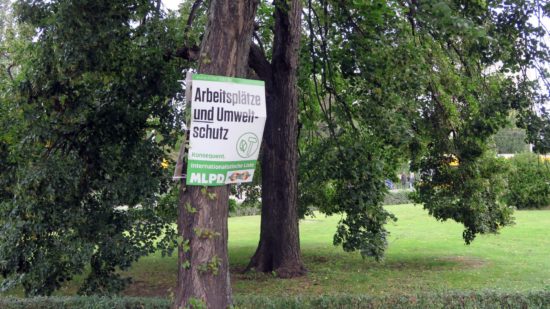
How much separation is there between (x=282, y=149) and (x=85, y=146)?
412 centimetres

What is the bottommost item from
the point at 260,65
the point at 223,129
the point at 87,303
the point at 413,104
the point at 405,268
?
the point at 405,268

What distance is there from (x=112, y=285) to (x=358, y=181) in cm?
384

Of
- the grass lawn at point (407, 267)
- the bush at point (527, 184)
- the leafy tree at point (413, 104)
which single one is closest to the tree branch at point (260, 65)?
the leafy tree at point (413, 104)

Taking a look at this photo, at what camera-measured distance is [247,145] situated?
17.8 feet

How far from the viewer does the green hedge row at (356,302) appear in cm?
648

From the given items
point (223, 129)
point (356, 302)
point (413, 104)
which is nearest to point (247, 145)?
point (223, 129)

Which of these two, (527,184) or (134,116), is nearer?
(134,116)

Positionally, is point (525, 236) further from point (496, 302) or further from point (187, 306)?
point (187, 306)

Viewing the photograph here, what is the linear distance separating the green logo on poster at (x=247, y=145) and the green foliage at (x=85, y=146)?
2.50 metres

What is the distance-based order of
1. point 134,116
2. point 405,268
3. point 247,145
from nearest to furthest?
point 247,145 → point 134,116 → point 405,268

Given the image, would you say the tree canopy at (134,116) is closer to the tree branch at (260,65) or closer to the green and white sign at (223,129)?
the tree branch at (260,65)

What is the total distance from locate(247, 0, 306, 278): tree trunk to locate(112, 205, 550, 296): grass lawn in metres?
0.62

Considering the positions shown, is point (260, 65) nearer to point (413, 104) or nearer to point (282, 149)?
point (282, 149)

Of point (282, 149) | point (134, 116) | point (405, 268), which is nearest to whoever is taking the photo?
point (134, 116)
